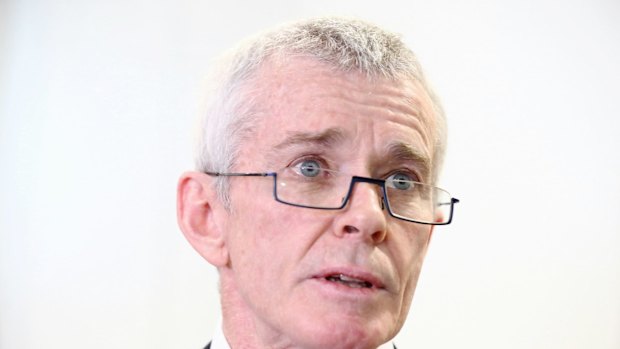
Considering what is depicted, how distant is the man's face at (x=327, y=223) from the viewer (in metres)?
1.46

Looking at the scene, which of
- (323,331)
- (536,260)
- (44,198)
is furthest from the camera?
(536,260)

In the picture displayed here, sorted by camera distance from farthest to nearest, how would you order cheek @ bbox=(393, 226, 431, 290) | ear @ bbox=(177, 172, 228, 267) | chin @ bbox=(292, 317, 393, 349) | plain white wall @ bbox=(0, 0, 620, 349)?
plain white wall @ bbox=(0, 0, 620, 349) → ear @ bbox=(177, 172, 228, 267) → cheek @ bbox=(393, 226, 431, 290) → chin @ bbox=(292, 317, 393, 349)

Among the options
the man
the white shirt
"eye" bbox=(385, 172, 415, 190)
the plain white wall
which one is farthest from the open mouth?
the plain white wall

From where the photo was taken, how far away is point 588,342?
2.54 meters

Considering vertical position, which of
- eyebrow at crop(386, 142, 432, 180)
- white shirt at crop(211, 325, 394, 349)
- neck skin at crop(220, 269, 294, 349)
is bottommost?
white shirt at crop(211, 325, 394, 349)

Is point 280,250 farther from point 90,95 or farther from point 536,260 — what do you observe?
point 536,260

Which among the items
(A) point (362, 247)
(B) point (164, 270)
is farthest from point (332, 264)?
(B) point (164, 270)

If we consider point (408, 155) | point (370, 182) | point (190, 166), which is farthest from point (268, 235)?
point (190, 166)

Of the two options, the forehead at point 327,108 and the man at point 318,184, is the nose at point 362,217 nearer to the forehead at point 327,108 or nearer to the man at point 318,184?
the man at point 318,184

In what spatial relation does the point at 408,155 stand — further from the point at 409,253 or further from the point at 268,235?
the point at 268,235

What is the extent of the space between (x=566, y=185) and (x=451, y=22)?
0.68 meters

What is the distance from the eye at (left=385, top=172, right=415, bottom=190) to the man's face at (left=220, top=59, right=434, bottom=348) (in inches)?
0.5

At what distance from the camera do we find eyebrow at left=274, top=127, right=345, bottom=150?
1.50 metres

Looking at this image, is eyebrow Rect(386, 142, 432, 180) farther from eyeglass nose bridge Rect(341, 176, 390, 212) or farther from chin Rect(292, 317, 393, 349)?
chin Rect(292, 317, 393, 349)
